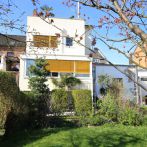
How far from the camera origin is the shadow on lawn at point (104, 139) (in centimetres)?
1372

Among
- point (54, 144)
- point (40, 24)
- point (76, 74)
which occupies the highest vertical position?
point (40, 24)

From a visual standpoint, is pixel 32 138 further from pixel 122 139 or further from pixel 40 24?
pixel 40 24

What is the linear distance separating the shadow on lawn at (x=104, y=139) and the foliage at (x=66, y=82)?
21372mm

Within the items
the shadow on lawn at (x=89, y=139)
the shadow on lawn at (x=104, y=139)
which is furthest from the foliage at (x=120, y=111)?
the shadow on lawn at (x=104, y=139)

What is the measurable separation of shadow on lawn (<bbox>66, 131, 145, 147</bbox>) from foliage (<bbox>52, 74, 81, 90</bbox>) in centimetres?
2137

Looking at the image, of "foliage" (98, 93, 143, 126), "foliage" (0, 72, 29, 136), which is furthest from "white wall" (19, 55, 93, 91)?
"foliage" (0, 72, 29, 136)

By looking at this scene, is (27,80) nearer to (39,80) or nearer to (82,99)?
(39,80)

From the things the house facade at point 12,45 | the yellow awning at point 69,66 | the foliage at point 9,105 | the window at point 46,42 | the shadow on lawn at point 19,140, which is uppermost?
the yellow awning at point 69,66

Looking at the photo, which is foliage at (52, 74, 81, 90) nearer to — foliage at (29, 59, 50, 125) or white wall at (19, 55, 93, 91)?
white wall at (19, 55, 93, 91)

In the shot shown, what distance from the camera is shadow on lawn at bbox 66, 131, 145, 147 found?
45.0ft

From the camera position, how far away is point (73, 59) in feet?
132

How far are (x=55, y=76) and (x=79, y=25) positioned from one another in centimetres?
610

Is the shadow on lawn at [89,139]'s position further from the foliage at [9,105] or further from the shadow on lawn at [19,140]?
the foliage at [9,105]

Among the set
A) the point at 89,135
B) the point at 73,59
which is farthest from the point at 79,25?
the point at 89,135
